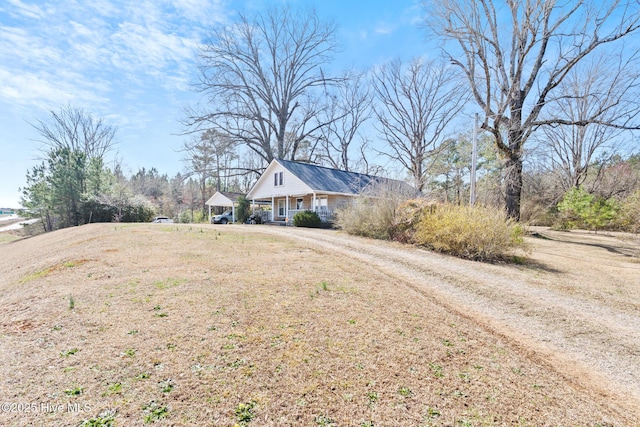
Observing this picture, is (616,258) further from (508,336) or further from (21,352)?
(21,352)

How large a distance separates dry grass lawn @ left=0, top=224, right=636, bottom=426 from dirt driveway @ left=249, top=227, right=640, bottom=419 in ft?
1.59

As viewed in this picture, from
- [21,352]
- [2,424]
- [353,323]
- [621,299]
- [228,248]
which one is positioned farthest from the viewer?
[228,248]

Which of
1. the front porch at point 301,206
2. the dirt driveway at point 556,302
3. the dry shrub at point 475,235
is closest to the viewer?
the dirt driveway at point 556,302

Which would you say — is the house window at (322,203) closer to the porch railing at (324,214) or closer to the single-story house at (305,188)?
the single-story house at (305,188)

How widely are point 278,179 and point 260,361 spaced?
21.4 metres

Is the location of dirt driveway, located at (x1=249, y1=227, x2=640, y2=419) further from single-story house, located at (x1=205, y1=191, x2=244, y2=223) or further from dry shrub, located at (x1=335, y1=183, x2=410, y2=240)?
single-story house, located at (x1=205, y1=191, x2=244, y2=223)

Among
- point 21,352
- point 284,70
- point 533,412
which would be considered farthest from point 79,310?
point 284,70

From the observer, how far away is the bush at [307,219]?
18.7 m

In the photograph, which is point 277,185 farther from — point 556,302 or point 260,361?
point 260,361

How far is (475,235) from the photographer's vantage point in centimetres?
787

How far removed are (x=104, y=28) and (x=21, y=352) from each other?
11.8 m

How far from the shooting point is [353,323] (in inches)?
135

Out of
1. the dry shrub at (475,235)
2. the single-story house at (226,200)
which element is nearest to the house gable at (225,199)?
the single-story house at (226,200)

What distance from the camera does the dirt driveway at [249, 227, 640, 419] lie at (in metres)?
2.98
